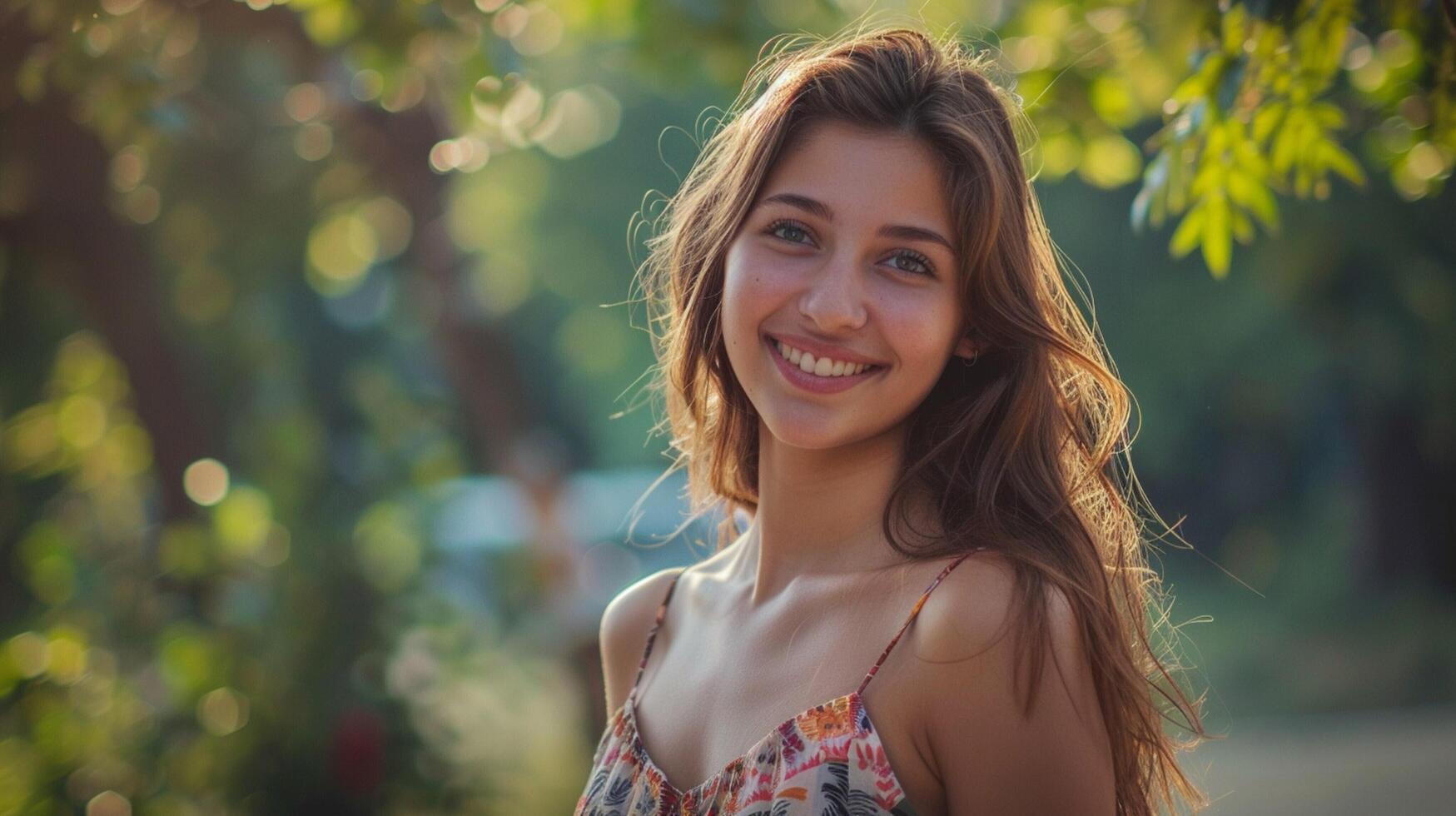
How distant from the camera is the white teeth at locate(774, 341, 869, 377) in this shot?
1.85 m

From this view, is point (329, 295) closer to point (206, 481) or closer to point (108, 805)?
point (206, 481)

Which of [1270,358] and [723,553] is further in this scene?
[1270,358]

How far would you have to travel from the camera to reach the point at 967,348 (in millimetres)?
1964

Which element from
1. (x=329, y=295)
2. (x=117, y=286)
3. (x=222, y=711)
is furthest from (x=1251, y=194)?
(x=329, y=295)

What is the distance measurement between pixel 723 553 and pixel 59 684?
2896 millimetres

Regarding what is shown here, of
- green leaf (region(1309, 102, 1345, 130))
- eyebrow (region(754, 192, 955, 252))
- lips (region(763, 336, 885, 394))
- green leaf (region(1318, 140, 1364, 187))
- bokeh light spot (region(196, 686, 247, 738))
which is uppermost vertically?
green leaf (region(1309, 102, 1345, 130))

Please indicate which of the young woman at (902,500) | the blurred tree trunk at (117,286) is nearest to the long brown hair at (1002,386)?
the young woman at (902,500)

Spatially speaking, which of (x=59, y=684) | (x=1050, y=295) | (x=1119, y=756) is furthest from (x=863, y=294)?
(x=59, y=684)

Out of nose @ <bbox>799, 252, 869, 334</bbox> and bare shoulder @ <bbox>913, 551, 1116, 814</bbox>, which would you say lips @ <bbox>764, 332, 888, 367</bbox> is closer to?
nose @ <bbox>799, 252, 869, 334</bbox>

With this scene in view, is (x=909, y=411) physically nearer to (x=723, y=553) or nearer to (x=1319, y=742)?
(x=723, y=553)

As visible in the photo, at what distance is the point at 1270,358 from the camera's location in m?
13.8

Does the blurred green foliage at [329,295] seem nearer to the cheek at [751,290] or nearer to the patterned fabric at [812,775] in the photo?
the cheek at [751,290]

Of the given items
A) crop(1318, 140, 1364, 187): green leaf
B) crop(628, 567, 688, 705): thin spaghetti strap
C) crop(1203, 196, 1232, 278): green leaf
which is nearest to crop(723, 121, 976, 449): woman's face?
crop(628, 567, 688, 705): thin spaghetti strap

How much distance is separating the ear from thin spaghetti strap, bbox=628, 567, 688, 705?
0.72 m
